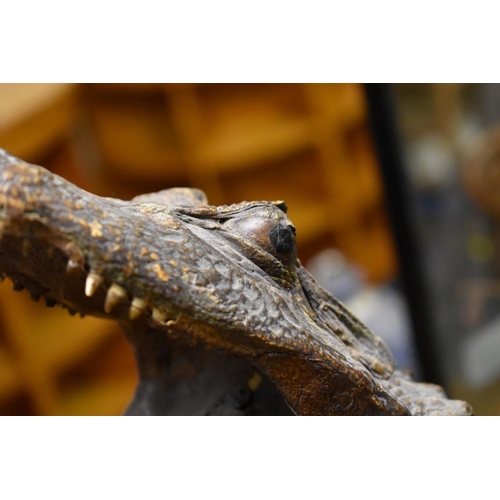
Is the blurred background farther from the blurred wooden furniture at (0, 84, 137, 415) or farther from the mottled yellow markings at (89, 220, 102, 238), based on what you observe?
the mottled yellow markings at (89, 220, 102, 238)

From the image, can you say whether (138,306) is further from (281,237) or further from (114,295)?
(281,237)

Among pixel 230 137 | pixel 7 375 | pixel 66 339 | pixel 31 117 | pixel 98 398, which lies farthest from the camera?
pixel 230 137

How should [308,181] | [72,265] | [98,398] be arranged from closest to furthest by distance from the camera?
[72,265] < [98,398] < [308,181]

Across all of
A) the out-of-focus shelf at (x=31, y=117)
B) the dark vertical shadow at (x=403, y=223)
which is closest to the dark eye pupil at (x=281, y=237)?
the out-of-focus shelf at (x=31, y=117)

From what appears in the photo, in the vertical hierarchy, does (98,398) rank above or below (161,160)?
below

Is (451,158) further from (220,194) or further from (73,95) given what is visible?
(73,95)

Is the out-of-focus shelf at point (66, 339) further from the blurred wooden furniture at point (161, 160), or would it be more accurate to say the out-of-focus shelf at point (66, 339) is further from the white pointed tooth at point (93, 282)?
the white pointed tooth at point (93, 282)

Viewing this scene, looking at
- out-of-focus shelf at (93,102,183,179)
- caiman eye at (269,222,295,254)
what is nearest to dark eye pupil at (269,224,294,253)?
caiman eye at (269,222,295,254)

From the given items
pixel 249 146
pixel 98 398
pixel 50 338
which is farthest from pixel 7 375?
pixel 249 146

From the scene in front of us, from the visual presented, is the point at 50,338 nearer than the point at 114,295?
No
